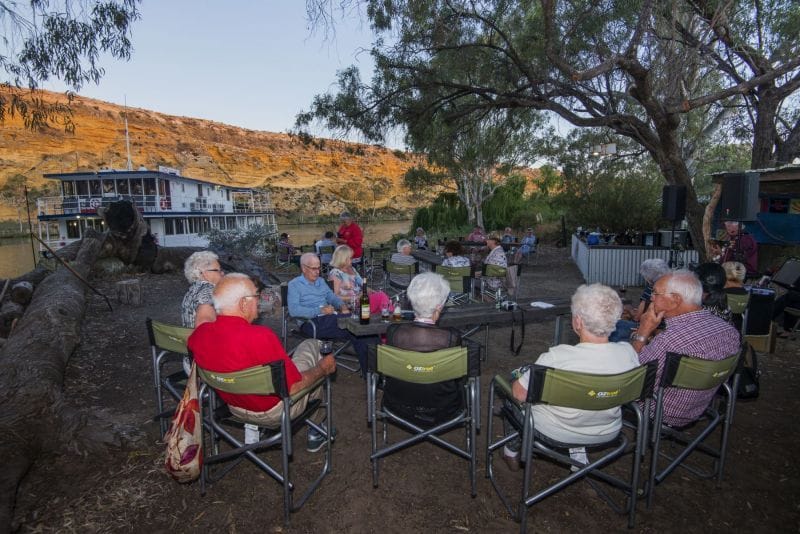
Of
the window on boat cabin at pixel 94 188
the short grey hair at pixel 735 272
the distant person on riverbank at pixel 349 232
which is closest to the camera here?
the short grey hair at pixel 735 272

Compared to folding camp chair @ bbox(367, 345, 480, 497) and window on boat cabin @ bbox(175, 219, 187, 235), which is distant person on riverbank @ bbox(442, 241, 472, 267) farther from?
window on boat cabin @ bbox(175, 219, 187, 235)

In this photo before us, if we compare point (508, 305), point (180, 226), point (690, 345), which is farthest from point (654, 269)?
point (180, 226)

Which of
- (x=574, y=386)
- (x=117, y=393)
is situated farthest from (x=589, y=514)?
(x=117, y=393)

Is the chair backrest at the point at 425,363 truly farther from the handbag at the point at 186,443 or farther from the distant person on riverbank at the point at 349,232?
the distant person on riverbank at the point at 349,232

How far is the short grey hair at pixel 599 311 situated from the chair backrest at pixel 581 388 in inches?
9.4

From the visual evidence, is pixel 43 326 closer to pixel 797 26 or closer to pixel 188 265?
pixel 188 265

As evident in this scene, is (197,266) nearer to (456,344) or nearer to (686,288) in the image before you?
(456,344)

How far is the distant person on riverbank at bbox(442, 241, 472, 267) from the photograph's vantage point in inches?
250

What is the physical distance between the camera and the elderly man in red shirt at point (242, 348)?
7.19 ft

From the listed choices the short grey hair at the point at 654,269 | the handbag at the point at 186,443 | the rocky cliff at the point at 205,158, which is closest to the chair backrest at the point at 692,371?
the short grey hair at the point at 654,269

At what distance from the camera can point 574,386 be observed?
1973mm

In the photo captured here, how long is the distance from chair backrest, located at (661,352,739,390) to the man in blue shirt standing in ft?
8.01

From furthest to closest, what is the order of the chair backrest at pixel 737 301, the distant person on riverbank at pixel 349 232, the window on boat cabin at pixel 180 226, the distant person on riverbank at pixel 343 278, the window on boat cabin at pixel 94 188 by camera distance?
the window on boat cabin at pixel 180 226 < the window on boat cabin at pixel 94 188 < the distant person on riverbank at pixel 349 232 < the distant person on riverbank at pixel 343 278 < the chair backrest at pixel 737 301

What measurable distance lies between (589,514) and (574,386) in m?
0.88
